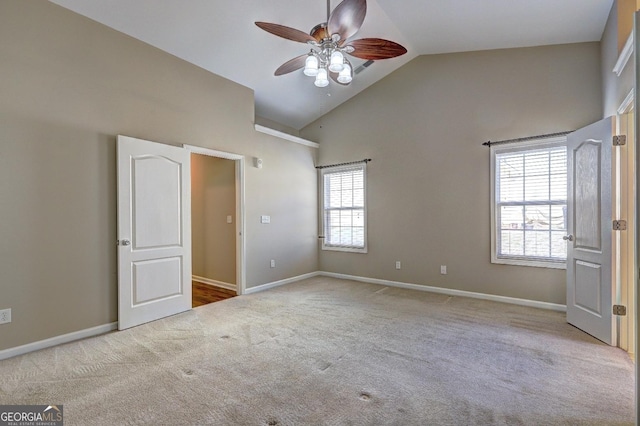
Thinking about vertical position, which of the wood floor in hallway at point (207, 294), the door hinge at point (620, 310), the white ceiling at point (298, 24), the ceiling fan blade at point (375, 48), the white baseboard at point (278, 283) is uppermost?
the white ceiling at point (298, 24)

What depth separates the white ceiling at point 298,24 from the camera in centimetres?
323

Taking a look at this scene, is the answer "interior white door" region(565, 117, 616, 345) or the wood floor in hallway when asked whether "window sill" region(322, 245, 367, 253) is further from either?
"interior white door" region(565, 117, 616, 345)

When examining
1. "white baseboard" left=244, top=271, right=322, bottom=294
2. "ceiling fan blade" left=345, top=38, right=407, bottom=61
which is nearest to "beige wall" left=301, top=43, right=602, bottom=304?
"white baseboard" left=244, top=271, right=322, bottom=294

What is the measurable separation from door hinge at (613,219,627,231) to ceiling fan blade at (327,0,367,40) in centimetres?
292

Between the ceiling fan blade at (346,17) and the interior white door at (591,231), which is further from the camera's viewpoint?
the interior white door at (591,231)

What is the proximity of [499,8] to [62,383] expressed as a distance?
535 cm

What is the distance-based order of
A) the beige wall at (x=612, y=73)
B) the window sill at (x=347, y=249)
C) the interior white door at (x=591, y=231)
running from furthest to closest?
1. the window sill at (x=347, y=249)
2. the interior white door at (x=591, y=231)
3. the beige wall at (x=612, y=73)

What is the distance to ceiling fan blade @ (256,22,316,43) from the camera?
96.7 inches

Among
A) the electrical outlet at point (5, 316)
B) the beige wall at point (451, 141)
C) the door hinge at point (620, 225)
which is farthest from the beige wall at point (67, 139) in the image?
the door hinge at point (620, 225)

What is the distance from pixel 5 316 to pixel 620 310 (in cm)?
549

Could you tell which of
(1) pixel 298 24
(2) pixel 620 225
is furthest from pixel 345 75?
(2) pixel 620 225

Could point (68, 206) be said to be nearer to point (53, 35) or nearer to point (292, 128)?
point (53, 35)

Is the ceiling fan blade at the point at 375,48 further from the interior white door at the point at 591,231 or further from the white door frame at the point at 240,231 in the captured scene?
the white door frame at the point at 240,231

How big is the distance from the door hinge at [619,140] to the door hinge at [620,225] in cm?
70
